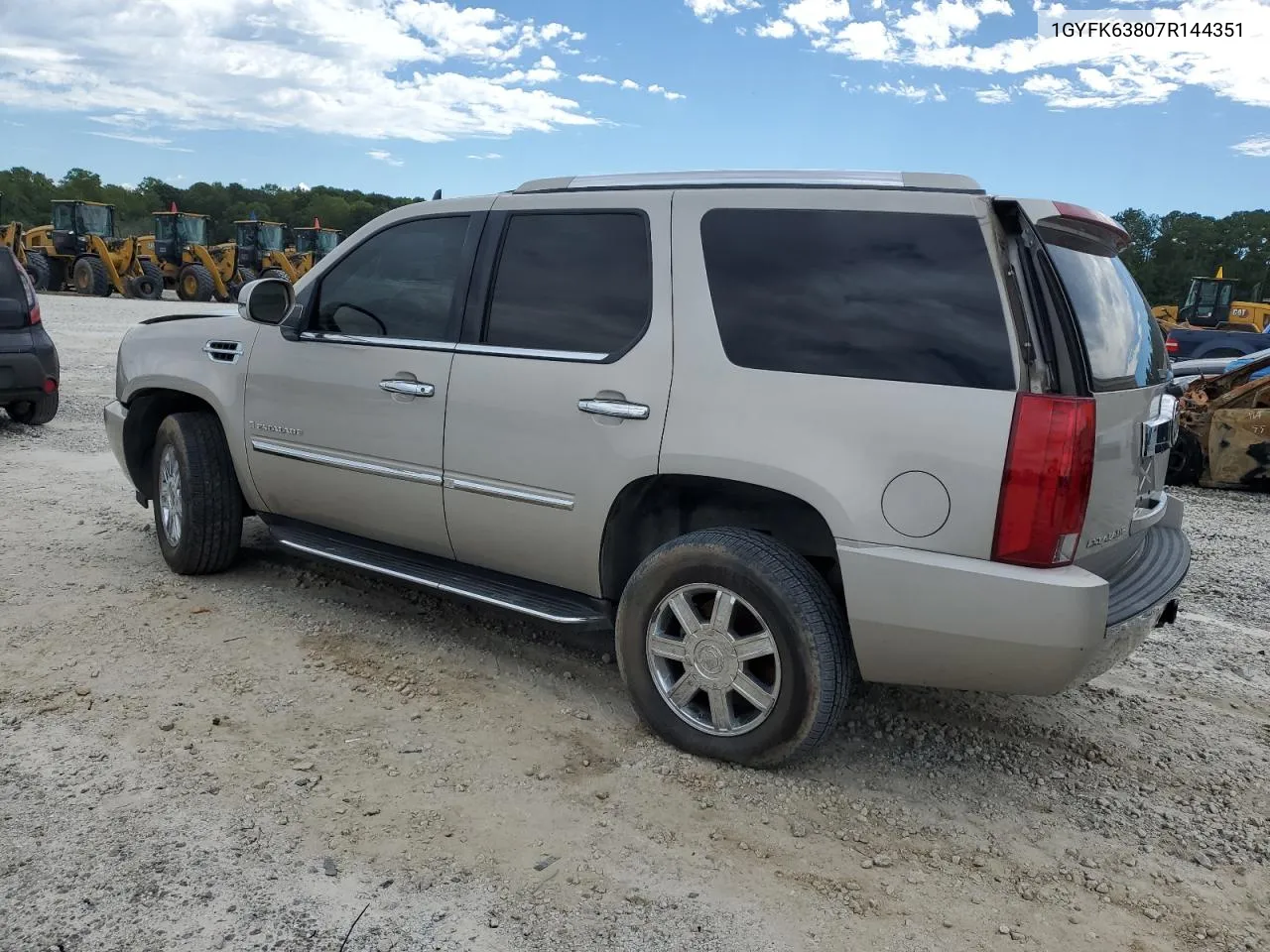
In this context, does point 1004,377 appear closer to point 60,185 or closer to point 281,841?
point 281,841

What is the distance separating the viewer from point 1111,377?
9.79 feet

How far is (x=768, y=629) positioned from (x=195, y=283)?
95.9 ft

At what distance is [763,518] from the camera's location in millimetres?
3410

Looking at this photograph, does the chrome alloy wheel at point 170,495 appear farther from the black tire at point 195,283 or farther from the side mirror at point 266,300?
the black tire at point 195,283

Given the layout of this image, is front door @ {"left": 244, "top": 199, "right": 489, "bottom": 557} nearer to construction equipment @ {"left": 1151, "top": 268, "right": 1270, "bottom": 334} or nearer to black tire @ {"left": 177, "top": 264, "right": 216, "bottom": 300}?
construction equipment @ {"left": 1151, "top": 268, "right": 1270, "bottom": 334}

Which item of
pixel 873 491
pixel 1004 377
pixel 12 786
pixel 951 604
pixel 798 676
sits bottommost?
pixel 12 786

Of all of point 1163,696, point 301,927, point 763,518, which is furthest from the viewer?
point 1163,696

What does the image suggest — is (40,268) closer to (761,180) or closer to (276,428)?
(276,428)

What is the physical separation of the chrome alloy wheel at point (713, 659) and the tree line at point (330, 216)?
32454 millimetres

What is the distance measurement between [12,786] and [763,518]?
8.01 ft

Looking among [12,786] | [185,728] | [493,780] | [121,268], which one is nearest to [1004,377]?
[493,780]

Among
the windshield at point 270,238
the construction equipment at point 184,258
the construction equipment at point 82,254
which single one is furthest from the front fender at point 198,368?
the windshield at point 270,238

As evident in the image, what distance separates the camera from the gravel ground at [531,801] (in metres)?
2.54

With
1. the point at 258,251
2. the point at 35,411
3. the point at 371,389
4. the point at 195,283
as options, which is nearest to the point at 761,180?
the point at 371,389
